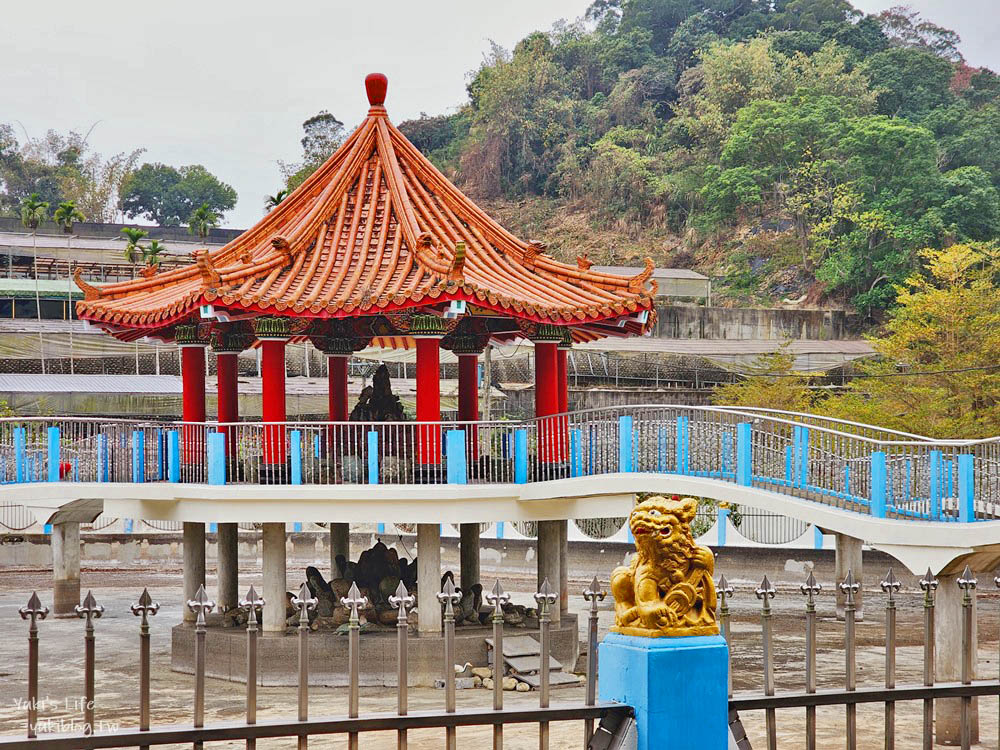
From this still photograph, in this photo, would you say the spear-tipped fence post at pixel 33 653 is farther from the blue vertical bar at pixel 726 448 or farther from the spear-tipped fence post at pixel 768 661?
the blue vertical bar at pixel 726 448

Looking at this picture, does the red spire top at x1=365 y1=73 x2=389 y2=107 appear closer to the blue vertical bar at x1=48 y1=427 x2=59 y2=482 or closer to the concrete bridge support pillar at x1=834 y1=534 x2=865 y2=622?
the blue vertical bar at x1=48 y1=427 x2=59 y2=482

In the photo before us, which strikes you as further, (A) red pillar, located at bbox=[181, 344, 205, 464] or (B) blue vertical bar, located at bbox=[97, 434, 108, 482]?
(A) red pillar, located at bbox=[181, 344, 205, 464]

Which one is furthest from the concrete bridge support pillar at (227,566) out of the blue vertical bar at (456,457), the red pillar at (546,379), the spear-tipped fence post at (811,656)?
the spear-tipped fence post at (811,656)

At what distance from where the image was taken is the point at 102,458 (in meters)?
17.4

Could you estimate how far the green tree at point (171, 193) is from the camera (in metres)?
74.4

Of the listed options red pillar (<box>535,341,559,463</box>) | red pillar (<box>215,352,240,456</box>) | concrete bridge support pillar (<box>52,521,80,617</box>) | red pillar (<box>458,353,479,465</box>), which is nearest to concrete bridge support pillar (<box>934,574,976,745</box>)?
red pillar (<box>535,341,559,463</box>)

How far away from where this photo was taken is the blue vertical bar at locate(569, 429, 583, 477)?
16844 mm

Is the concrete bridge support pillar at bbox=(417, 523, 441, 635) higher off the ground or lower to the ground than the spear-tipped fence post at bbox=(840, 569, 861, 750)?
lower

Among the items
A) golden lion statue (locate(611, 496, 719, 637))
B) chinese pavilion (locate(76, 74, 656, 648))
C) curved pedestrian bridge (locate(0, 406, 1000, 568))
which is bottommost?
curved pedestrian bridge (locate(0, 406, 1000, 568))

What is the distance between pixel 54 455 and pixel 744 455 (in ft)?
30.8

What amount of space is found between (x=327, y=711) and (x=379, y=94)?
30.8 feet

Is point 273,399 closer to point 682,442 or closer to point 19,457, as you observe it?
point 19,457

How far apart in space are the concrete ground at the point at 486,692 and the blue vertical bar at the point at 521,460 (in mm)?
2746

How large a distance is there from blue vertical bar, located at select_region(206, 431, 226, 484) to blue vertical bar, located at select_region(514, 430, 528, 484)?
378 centimetres
